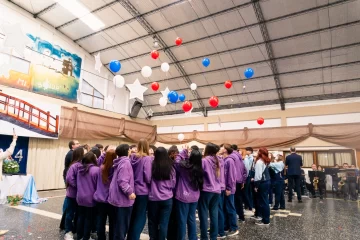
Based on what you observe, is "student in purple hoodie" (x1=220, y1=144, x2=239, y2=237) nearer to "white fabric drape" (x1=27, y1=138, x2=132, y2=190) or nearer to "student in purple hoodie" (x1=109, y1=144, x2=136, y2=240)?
"student in purple hoodie" (x1=109, y1=144, x2=136, y2=240)

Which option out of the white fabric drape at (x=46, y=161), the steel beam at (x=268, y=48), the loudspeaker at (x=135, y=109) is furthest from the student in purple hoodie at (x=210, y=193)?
the loudspeaker at (x=135, y=109)

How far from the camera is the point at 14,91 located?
7340mm

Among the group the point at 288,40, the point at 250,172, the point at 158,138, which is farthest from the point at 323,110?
the point at 158,138

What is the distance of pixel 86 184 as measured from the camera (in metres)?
2.63

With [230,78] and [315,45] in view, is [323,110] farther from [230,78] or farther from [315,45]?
[230,78]

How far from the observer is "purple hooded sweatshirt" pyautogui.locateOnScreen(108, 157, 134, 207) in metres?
2.27

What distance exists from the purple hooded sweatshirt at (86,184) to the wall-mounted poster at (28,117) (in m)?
5.44

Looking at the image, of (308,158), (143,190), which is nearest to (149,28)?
(143,190)

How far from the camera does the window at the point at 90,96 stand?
997cm

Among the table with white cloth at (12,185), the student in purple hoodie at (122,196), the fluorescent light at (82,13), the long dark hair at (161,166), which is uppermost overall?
the fluorescent light at (82,13)

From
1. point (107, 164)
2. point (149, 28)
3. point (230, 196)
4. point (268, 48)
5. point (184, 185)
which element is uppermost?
point (149, 28)

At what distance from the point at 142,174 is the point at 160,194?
29 cm

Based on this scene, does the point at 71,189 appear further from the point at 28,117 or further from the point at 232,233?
the point at 28,117

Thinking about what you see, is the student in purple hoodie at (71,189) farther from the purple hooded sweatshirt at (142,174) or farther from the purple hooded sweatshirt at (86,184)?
the purple hooded sweatshirt at (142,174)
